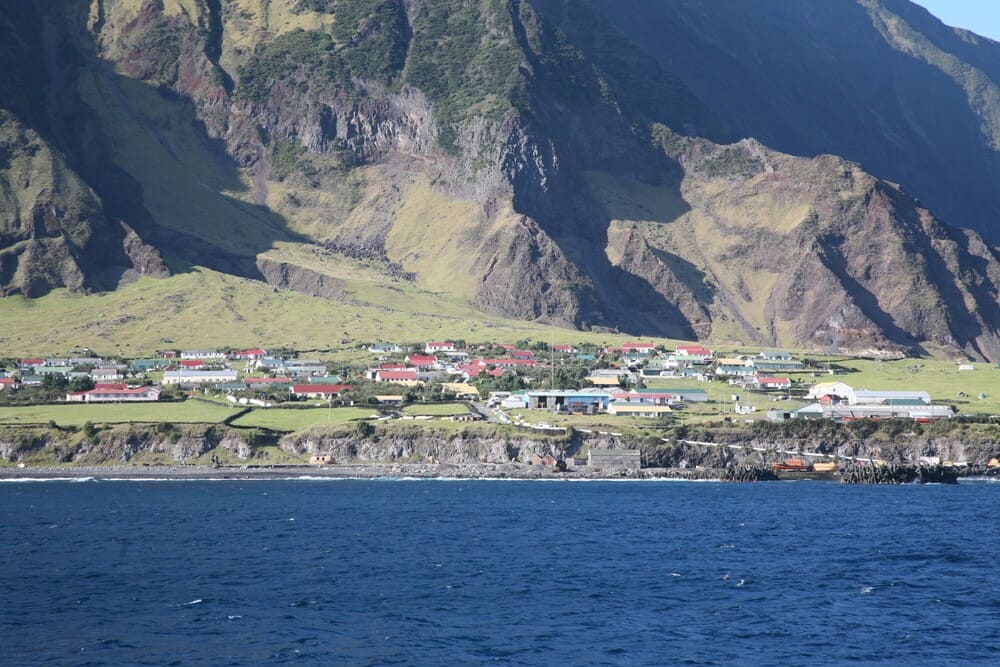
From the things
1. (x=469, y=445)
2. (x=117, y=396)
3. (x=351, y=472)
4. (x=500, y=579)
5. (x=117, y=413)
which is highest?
(x=117, y=396)

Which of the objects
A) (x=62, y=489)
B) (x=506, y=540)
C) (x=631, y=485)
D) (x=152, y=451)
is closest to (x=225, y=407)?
(x=152, y=451)

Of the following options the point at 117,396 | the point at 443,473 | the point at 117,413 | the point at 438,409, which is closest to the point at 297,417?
the point at 438,409

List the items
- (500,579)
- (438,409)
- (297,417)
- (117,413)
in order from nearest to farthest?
(500,579)
(297,417)
(117,413)
(438,409)

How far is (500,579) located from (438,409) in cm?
9407

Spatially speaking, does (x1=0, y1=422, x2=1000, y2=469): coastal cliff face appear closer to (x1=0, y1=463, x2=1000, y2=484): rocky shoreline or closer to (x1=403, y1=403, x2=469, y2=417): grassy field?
(x1=0, y1=463, x2=1000, y2=484): rocky shoreline

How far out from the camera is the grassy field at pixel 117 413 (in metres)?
180

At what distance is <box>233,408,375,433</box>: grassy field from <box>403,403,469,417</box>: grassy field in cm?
478

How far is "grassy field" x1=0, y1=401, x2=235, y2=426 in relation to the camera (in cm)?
18012

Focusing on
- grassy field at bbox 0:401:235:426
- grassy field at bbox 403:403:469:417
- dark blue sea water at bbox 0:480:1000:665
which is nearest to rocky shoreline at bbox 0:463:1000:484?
grassy field at bbox 0:401:235:426

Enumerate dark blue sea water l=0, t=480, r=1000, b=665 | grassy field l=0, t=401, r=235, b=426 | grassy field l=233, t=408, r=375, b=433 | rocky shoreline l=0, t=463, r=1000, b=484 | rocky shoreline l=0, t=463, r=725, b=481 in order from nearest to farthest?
dark blue sea water l=0, t=480, r=1000, b=665
rocky shoreline l=0, t=463, r=1000, b=484
rocky shoreline l=0, t=463, r=725, b=481
grassy field l=233, t=408, r=375, b=433
grassy field l=0, t=401, r=235, b=426

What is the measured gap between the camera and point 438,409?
188875 millimetres

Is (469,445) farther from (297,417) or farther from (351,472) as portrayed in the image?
(297,417)

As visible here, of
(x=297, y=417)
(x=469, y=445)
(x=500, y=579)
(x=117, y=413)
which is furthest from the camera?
(x=117, y=413)

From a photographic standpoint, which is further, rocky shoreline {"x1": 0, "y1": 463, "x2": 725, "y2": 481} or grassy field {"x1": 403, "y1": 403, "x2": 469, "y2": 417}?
grassy field {"x1": 403, "y1": 403, "x2": 469, "y2": 417}
